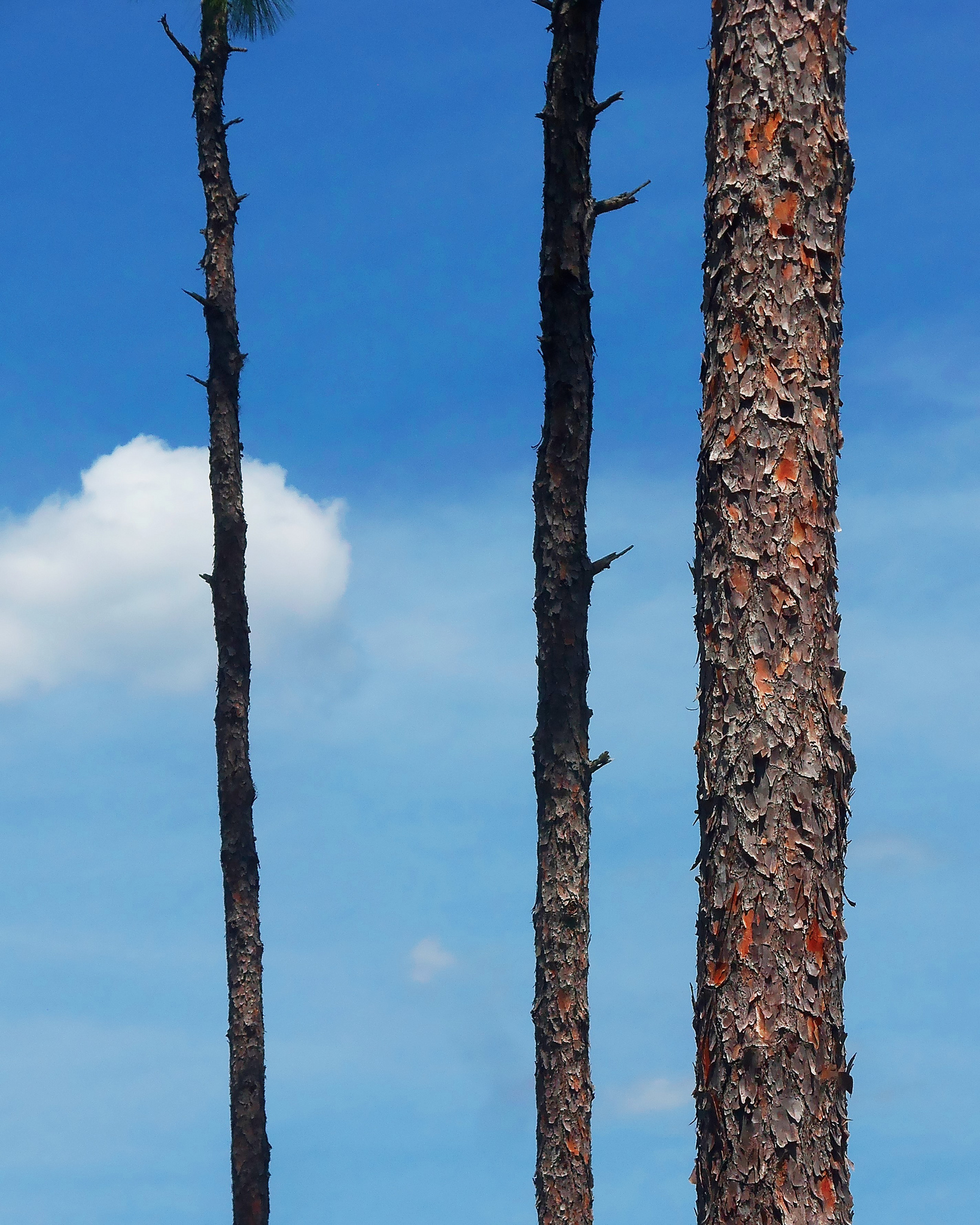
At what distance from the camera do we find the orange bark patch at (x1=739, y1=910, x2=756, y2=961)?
544cm

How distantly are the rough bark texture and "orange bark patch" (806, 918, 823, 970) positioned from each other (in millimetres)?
4791

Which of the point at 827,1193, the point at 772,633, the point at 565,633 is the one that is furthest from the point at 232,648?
the point at 827,1193

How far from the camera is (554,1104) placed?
9945 mm

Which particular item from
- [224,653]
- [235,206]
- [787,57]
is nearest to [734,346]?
[787,57]

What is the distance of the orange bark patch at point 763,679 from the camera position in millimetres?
5582

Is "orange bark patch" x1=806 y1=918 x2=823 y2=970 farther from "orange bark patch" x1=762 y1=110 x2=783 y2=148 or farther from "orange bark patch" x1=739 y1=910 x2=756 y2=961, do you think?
"orange bark patch" x1=762 y1=110 x2=783 y2=148

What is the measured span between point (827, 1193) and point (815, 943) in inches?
36.5

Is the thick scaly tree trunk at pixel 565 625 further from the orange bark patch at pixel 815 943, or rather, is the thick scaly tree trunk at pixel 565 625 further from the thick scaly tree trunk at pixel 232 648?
the orange bark patch at pixel 815 943

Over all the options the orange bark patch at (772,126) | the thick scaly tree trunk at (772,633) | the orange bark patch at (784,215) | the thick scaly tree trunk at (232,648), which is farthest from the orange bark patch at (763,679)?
the thick scaly tree trunk at (232,648)

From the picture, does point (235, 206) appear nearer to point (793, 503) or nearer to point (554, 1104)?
point (554, 1104)

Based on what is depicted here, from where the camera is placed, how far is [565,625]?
10.5 meters

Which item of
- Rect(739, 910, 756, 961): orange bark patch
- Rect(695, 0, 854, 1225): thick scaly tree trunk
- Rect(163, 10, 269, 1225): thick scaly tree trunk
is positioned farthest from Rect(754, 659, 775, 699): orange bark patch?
Rect(163, 10, 269, 1225): thick scaly tree trunk

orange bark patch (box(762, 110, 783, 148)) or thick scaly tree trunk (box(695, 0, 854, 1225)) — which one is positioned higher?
orange bark patch (box(762, 110, 783, 148))

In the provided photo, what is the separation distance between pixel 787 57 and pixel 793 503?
196 centimetres
